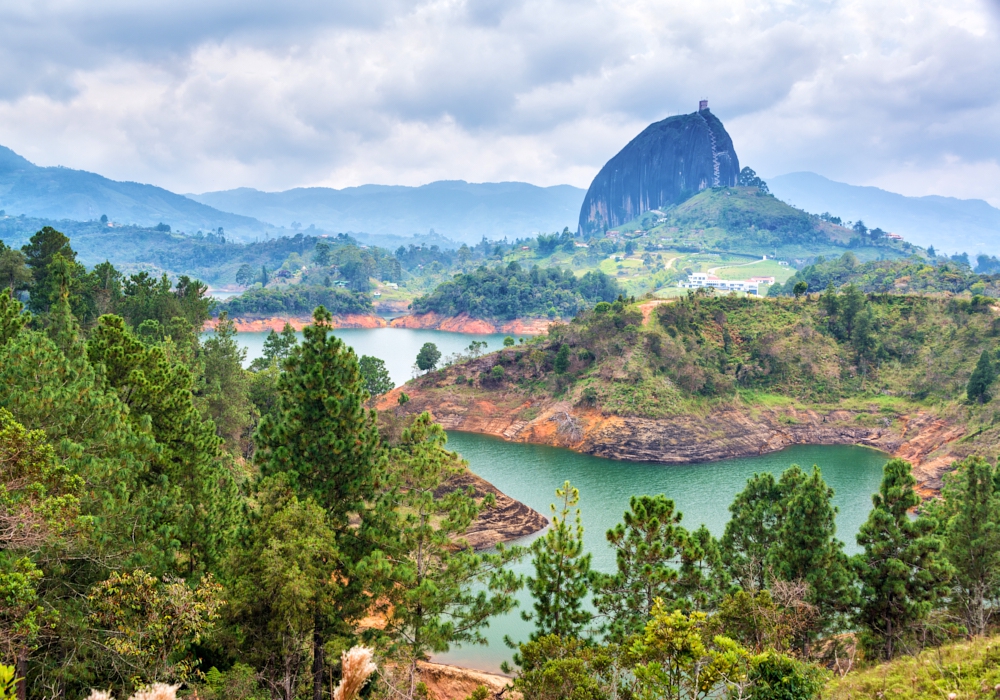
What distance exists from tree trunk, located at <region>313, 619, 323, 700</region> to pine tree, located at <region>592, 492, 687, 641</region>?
23.0ft

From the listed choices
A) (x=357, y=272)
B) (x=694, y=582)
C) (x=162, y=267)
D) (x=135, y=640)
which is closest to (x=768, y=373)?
(x=694, y=582)

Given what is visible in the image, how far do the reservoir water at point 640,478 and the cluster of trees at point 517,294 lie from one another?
60.6 m

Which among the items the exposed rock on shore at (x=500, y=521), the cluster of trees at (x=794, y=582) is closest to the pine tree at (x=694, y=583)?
the cluster of trees at (x=794, y=582)

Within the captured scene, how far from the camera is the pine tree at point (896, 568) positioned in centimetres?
1845

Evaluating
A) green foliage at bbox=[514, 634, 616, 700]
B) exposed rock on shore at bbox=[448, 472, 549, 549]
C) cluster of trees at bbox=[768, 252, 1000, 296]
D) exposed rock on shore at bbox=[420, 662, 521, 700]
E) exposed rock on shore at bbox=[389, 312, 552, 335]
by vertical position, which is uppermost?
cluster of trees at bbox=[768, 252, 1000, 296]

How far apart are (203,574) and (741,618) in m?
12.7

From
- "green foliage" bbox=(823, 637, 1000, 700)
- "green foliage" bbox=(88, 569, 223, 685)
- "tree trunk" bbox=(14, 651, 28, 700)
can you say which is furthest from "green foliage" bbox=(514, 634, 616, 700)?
"tree trunk" bbox=(14, 651, 28, 700)

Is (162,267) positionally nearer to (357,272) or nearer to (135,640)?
(357,272)

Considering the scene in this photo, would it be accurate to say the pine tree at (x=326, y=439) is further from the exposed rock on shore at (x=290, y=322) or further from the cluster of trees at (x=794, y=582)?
the exposed rock on shore at (x=290, y=322)

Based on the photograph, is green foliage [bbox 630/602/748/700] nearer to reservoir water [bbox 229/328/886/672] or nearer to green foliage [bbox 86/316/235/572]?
green foliage [bbox 86/316/235/572]

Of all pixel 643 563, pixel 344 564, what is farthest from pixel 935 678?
pixel 344 564

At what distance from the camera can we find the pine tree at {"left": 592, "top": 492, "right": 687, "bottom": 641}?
1780 centimetres

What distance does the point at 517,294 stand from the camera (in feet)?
381

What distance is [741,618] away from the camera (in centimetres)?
1588
